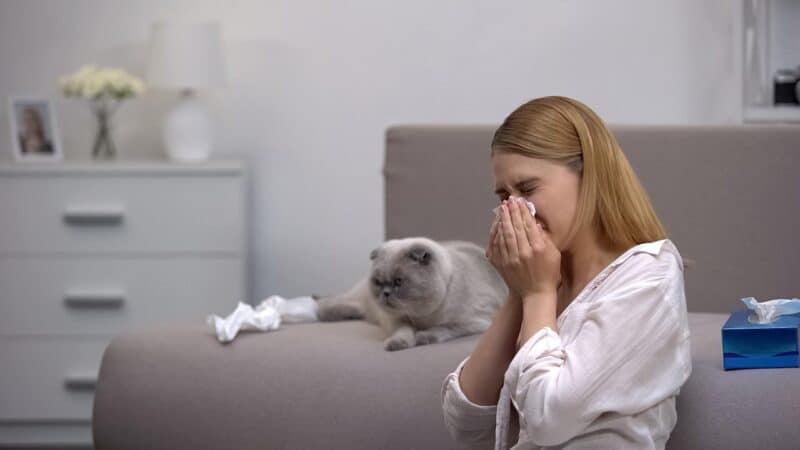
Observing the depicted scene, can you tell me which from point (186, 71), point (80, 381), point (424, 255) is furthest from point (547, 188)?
point (80, 381)

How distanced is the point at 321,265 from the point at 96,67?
1.05 metres

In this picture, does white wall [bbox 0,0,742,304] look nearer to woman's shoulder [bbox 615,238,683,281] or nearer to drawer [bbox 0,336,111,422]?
drawer [bbox 0,336,111,422]

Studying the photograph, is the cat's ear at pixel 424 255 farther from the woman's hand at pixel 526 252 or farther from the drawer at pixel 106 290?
the drawer at pixel 106 290

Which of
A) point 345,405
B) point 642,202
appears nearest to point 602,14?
point 345,405

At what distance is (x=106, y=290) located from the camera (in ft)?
11.7

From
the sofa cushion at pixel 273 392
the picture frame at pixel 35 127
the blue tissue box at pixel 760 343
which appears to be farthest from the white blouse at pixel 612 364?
the picture frame at pixel 35 127

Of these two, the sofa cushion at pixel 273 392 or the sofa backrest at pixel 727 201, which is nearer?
the sofa cushion at pixel 273 392

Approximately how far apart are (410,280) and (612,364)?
3.18 feet

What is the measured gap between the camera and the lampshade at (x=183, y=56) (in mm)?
3588

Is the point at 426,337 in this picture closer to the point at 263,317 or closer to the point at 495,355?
the point at 263,317

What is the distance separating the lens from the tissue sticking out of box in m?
2.20

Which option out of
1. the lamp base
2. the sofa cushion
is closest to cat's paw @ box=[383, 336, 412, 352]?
the sofa cushion

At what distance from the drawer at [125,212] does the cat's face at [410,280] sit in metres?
1.36

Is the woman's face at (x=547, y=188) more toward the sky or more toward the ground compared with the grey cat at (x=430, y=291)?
more toward the sky
